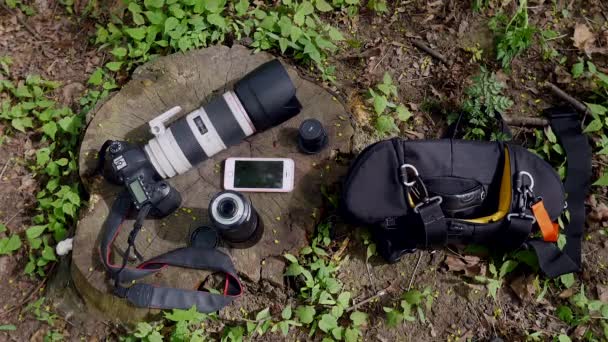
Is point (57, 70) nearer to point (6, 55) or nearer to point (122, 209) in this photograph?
point (6, 55)

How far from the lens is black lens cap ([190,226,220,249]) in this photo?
258 cm

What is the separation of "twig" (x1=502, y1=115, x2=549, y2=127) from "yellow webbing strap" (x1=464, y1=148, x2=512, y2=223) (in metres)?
0.66

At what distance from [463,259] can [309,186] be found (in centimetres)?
100

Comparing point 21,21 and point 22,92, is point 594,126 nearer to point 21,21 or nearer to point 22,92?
point 22,92

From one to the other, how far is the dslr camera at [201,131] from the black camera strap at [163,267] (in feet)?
0.79

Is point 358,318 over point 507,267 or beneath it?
over

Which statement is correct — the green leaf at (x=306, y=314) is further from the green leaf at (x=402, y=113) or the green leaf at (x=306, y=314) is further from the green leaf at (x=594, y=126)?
the green leaf at (x=594, y=126)

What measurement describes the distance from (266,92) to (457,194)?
1.11 m

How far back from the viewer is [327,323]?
2631mm

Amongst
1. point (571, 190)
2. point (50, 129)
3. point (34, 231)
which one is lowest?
point (571, 190)

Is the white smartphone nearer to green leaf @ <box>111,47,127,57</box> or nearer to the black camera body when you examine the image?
the black camera body

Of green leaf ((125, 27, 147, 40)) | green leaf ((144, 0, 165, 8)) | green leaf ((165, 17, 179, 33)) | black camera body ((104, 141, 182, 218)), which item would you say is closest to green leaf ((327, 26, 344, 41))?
green leaf ((165, 17, 179, 33))

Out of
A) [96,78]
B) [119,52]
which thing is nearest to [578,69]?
[119,52]

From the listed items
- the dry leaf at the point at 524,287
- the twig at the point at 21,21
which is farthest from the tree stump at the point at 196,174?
the twig at the point at 21,21
